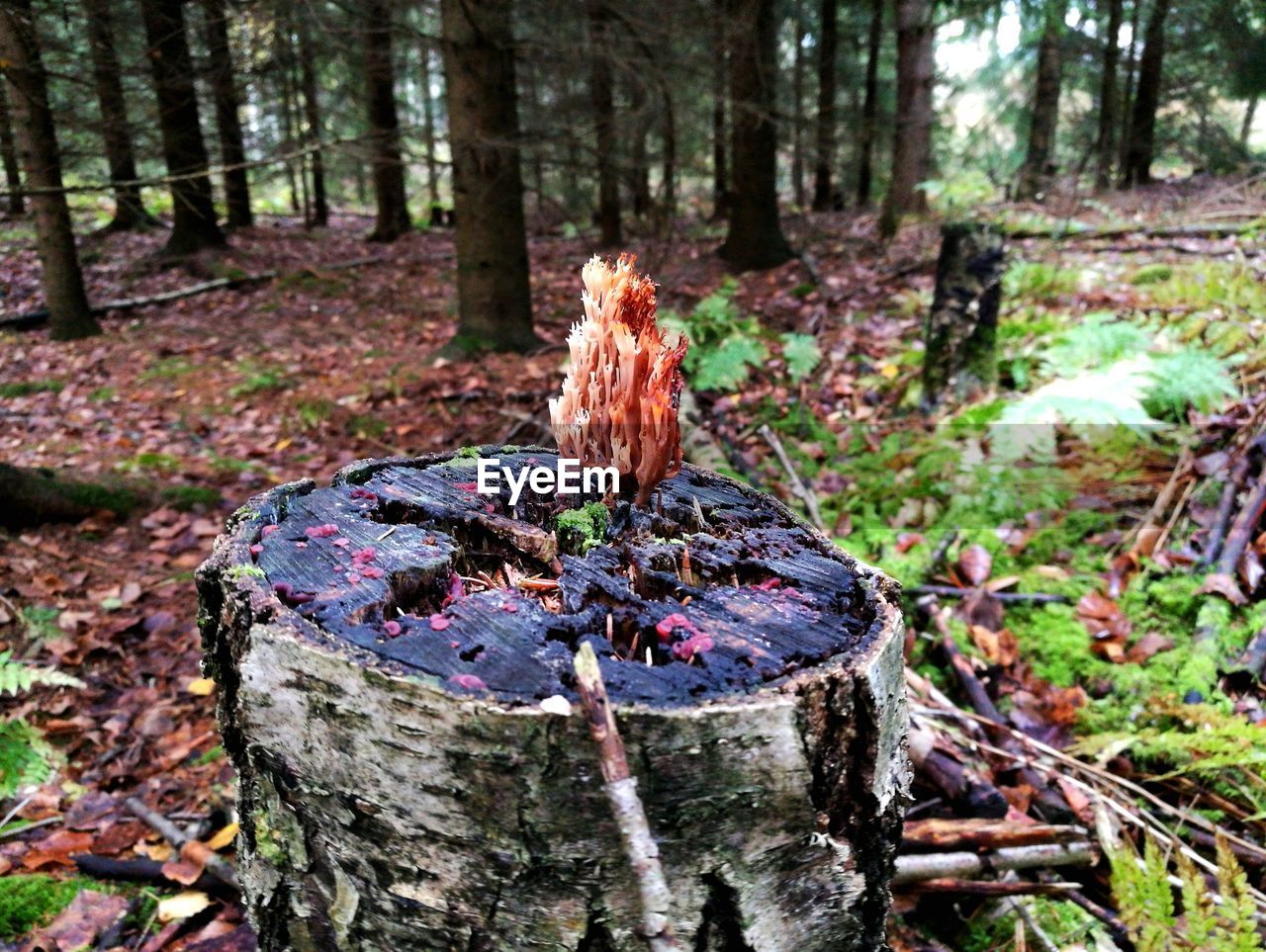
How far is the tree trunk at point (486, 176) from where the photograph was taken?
7.00 metres

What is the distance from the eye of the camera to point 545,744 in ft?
4.27

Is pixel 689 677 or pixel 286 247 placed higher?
pixel 286 247

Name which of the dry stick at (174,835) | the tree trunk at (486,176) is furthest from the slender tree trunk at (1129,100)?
the dry stick at (174,835)

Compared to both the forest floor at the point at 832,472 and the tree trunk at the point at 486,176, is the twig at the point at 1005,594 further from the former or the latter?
the tree trunk at the point at 486,176

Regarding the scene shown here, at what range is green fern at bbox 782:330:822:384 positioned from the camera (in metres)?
6.54

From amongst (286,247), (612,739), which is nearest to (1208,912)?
(612,739)

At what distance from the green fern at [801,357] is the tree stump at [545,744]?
490cm

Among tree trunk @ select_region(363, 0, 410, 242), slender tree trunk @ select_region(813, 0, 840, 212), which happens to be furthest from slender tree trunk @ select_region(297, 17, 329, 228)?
slender tree trunk @ select_region(813, 0, 840, 212)

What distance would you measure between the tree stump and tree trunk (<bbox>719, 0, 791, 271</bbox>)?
9.21 meters

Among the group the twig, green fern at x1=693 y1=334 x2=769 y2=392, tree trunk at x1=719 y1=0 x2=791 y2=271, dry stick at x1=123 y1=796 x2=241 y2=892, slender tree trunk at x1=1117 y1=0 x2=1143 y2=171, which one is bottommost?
dry stick at x1=123 y1=796 x2=241 y2=892

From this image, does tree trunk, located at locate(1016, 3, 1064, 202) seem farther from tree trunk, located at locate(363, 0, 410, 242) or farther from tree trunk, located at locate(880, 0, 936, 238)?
tree trunk, located at locate(363, 0, 410, 242)

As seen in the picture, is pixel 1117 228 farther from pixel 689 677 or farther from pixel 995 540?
pixel 689 677

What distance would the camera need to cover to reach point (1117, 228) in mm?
8352

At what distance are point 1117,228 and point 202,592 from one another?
31.1 ft
